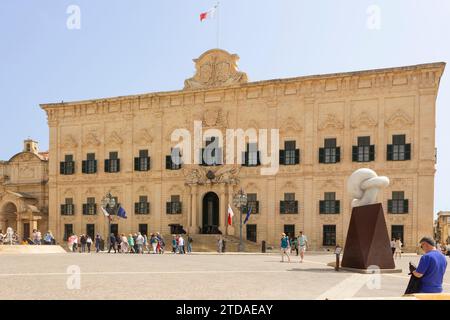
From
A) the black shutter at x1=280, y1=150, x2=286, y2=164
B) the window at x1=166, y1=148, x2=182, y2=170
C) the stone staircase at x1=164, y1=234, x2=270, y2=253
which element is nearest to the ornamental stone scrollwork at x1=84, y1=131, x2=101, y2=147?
the window at x1=166, y1=148, x2=182, y2=170

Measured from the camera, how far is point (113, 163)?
4244 centimetres

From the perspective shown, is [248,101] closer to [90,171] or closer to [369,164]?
[369,164]

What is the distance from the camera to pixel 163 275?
14.9m

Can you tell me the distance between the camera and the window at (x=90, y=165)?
4319cm

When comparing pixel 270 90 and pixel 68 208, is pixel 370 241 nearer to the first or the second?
pixel 270 90

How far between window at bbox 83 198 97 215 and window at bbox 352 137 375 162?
21.5 meters

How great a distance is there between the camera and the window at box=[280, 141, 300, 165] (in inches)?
1451

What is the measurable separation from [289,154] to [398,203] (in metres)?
8.18

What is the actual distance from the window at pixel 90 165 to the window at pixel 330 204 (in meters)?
19.2

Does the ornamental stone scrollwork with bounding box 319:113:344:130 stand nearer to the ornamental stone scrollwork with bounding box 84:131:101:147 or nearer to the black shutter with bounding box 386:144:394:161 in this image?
the black shutter with bounding box 386:144:394:161

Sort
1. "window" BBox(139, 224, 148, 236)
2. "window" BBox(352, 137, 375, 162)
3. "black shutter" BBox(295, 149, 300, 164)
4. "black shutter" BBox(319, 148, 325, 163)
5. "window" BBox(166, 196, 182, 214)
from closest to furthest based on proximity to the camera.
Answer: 1. "window" BBox(352, 137, 375, 162)
2. "black shutter" BBox(319, 148, 325, 163)
3. "black shutter" BBox(295, 149, 300, 164)
4. "window" BBox(166, 196, 182, 214)
5. "window" BBox(139, 224, 148, 236)

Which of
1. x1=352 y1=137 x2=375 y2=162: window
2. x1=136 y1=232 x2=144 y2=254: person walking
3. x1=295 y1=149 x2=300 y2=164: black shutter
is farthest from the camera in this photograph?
x1=295 y1=149 x2=300 y2=164: black shutter

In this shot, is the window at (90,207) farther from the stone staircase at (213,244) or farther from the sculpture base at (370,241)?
the sculpture base at (370,241)
